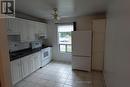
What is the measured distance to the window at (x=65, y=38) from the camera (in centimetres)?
521

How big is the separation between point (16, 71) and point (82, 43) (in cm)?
257

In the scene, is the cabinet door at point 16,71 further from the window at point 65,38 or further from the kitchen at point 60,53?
the window at point 65,38

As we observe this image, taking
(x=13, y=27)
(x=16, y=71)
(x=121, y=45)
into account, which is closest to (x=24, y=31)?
(x=13, y=27)

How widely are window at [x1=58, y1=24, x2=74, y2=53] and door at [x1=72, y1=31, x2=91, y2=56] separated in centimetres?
114

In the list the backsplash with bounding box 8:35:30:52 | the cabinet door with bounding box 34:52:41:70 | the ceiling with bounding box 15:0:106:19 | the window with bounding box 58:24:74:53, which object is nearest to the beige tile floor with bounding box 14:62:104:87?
the cabinet door with bounding box 34:52:41:70

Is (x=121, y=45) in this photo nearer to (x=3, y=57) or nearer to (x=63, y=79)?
(x=3, y=57)

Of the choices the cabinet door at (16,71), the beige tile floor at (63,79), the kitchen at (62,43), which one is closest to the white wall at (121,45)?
the kitchen at (62,43)

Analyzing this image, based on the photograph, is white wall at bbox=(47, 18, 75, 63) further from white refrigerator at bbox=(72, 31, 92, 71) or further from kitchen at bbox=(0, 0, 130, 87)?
white refrigerator at bbox=(72, 31, 92, 71)

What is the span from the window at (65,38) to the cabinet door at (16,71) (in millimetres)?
2723

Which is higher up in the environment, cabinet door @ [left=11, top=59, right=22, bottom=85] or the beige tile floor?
cabinet door @ [left=11, top=59, right=22, bottom=85]

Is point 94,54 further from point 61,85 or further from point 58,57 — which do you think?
point 58,57

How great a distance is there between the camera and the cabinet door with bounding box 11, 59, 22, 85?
2928 mm

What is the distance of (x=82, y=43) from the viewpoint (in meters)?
4.02

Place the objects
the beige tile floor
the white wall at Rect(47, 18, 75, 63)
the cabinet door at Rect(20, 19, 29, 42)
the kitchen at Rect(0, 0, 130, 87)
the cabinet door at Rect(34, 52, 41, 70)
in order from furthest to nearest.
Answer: the white wall at Rect(47, 18, 75, 63)
the cabinet door at Rect(34, 52, 41, 70)
the cabinet door at Rect(20, 19, 29, 42)
the beige tile floor
the kitchen at Rect(0, 0, 130, 87)
